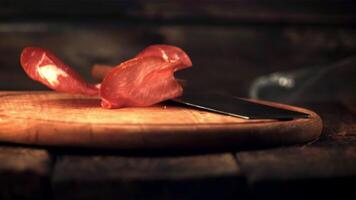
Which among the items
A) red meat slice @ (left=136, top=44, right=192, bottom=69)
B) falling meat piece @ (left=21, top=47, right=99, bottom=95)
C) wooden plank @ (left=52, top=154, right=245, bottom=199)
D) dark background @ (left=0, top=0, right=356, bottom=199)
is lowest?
wooden plank @ (left=52, top=154, right=245, bottom=199)

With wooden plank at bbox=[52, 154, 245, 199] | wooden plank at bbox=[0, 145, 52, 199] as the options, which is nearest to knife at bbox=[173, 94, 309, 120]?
wooden plank at bbox=[52, 154, 245, 199]

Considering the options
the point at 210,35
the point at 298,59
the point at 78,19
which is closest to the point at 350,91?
the point at 298,59

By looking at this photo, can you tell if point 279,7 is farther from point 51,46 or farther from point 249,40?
point 51,46

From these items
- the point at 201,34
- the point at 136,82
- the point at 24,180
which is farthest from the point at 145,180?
the point at 201,34

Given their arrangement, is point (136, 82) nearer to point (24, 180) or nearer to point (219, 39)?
point (24, 180)

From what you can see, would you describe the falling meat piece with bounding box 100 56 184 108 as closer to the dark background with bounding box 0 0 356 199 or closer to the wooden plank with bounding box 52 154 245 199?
the wooden plank with bounding box 52 154 245 199

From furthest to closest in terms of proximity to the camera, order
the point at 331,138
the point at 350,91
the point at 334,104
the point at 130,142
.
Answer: the point at 350,91, the point at 334,104, the point at 331,138, the point at 130,142
